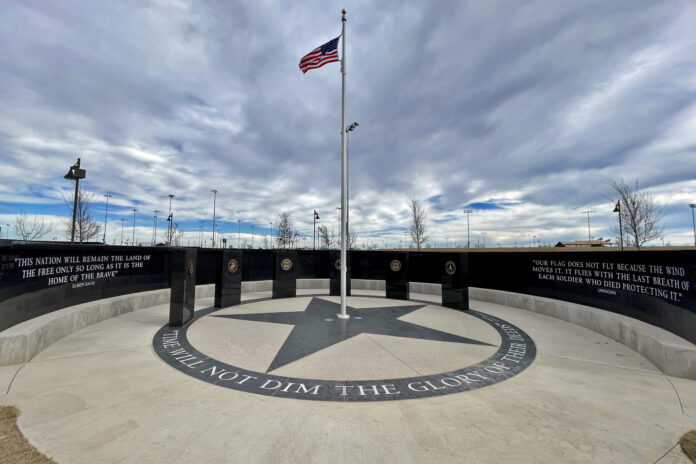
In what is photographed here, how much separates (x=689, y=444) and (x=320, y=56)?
1235cm

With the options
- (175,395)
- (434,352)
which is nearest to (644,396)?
(434,352)

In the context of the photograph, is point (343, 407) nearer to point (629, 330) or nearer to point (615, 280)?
point (629, 330)

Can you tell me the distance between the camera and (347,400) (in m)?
4.75

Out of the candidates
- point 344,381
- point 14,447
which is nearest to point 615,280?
point 344,381

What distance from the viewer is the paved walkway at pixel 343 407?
139 inches

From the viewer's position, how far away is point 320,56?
34.9ft

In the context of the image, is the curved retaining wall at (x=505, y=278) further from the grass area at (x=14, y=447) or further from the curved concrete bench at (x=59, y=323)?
the grass area at (x=14, y=447)

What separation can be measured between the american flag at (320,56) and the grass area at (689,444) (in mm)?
11755

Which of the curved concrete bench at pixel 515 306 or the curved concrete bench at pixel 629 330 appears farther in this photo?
the curved concrete bench at pixel 515 306

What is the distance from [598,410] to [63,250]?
13225 mm

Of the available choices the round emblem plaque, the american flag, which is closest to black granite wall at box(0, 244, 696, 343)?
the round emblem plaque

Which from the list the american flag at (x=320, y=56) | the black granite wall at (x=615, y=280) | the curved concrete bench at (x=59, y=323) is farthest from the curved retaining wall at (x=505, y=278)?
the american flag at (x=320, y=56)

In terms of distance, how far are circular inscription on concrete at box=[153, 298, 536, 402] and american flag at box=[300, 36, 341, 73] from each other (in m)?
8.94

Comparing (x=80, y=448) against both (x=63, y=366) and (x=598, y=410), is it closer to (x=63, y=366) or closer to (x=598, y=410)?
(x=63, y=366)
